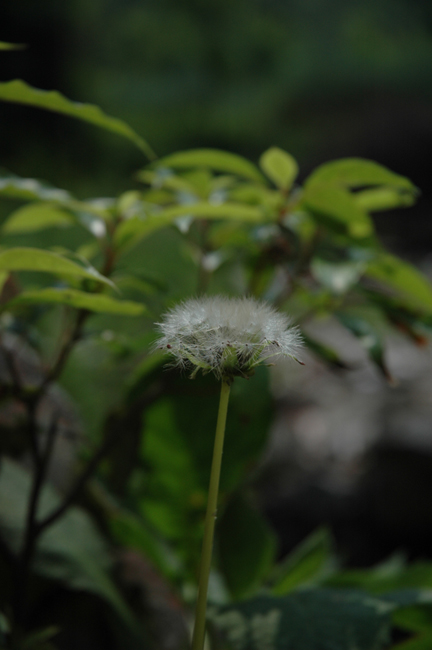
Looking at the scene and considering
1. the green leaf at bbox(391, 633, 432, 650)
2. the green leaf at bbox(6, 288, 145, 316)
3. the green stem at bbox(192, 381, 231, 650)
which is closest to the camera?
the green stem at bbox(192, 381, 231, 650)

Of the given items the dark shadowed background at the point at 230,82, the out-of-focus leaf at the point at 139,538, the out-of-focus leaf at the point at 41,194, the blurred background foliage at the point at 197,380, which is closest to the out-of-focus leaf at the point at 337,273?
the blurred background foliage at the point at 197,380

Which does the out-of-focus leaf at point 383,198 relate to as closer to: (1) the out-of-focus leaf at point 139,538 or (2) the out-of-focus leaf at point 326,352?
(2) the out-of-focus leaf at point 326,352

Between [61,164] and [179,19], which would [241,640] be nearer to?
[61,164]

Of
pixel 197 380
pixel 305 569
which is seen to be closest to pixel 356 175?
pixel 197 380

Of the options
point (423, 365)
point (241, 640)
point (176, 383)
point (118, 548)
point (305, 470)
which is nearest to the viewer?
point (241, 640)

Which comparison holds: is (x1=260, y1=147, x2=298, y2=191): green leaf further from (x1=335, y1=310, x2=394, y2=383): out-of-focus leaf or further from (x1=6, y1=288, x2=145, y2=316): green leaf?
Answer: (x1=6, y1=288, x2=145, y2=316): green leaf

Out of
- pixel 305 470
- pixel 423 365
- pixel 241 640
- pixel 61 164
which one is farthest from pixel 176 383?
pixel 61 164

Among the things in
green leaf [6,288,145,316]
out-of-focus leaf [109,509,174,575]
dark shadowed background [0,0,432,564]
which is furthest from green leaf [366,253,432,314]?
dark shadowed background [0,0,432,564]
